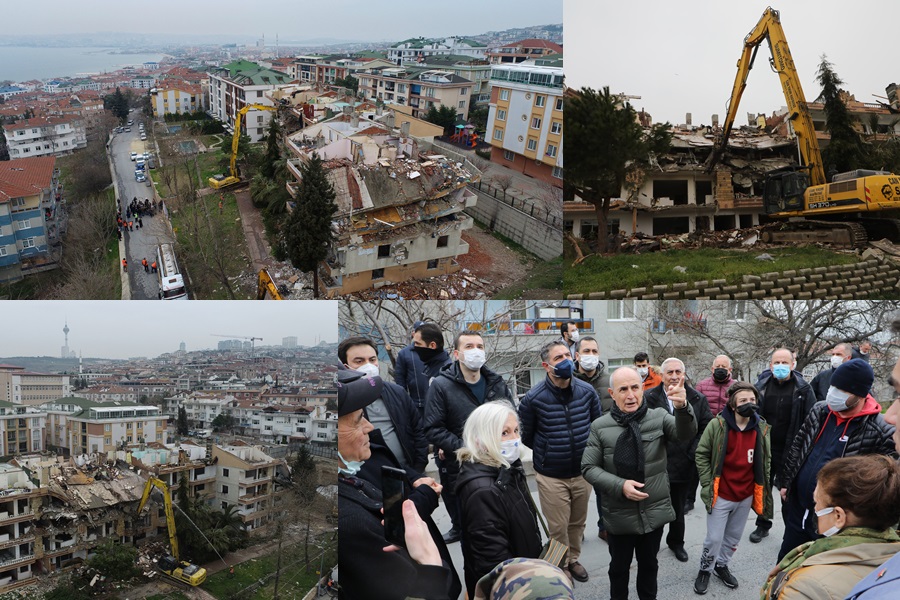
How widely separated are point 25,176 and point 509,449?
13.3 metres

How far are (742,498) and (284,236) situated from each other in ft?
33.7

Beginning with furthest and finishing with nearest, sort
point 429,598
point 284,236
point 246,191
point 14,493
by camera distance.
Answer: point 246,191, point 284,236, point 14,493, point 429,598

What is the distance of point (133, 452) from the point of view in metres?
2.32

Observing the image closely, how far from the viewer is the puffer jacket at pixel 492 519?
1.99 metres

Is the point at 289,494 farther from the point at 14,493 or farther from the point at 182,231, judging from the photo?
the point at 182,231

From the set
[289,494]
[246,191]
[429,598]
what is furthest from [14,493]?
[246,191]

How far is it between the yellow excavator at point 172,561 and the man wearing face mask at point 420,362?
52.4 inches

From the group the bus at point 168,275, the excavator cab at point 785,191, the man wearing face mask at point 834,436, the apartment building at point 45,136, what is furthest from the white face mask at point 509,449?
the apartment building at point 45,136

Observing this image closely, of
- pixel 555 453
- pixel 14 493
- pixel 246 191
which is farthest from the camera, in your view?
pixel 246 191

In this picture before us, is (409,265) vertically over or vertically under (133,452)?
under

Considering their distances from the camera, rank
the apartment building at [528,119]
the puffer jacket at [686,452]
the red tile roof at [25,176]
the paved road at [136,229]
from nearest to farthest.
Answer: the puffer jacket at [686,452]
the red tile roof at [25,176]
the paved road at [136,229]
the apartment building at [528,119]

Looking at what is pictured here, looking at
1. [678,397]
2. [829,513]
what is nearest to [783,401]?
[678,397]

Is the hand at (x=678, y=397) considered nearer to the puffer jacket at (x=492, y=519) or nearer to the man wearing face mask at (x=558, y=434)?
the man wearing face mask at (x=558, y=434)

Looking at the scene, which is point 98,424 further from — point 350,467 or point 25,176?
point 25,176
